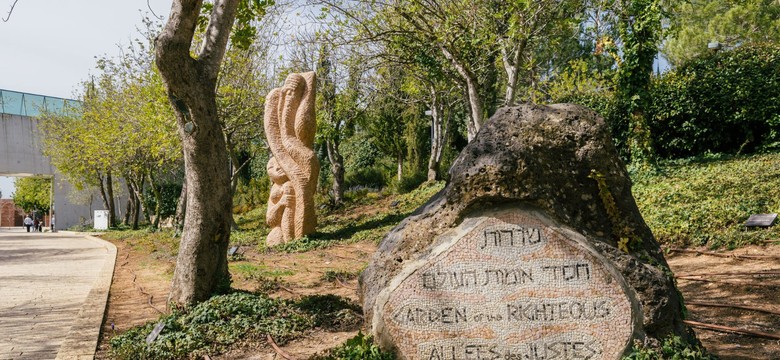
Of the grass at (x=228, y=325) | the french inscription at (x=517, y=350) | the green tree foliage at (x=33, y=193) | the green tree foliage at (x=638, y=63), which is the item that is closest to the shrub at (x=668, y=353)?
the french inscription at (x=517, y=350)

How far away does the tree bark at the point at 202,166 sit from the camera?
5.50 meters

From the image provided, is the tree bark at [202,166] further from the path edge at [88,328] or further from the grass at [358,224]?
the grass at [358,224]

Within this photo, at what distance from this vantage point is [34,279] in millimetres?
10289

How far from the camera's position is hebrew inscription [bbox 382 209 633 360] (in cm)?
342

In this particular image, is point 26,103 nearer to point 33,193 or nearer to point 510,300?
point 33,193

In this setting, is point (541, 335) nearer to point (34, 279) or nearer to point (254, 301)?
point (254, 301)

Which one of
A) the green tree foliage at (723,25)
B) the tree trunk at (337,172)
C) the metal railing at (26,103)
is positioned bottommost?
the tree trunk at (337,172)

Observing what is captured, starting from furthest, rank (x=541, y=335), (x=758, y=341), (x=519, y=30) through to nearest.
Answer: (x=519, y=30)
(x=758, y=341)
(x=541, y=335)

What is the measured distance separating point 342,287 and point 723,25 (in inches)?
980

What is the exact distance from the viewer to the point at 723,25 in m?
25.8

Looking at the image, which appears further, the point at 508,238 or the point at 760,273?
the point at 760,273

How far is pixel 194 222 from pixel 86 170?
2412cm

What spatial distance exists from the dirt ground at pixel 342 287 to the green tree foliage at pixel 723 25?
1648 centimetres

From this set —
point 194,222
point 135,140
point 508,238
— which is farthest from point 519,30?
point 135,140
